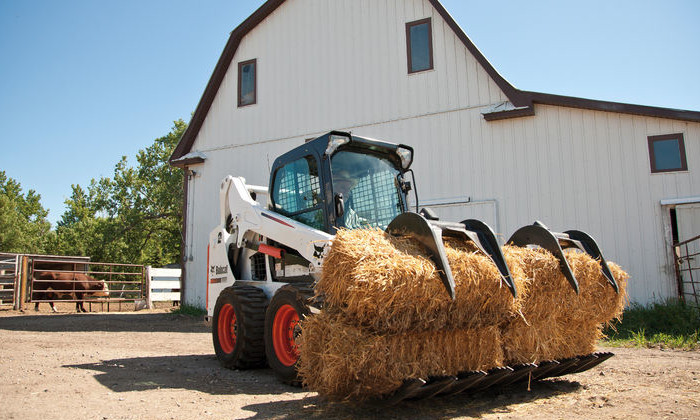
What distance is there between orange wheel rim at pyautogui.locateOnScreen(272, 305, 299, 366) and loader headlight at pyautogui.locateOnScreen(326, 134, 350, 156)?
69.0 inches

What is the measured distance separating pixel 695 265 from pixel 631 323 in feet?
5.56

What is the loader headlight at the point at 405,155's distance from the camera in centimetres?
646

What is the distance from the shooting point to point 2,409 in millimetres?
4266

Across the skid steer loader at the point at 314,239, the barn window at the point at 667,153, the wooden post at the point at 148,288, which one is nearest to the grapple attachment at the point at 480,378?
the skid steer loader at the point at 314,239

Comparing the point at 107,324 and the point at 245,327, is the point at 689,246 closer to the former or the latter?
the point at 245,327

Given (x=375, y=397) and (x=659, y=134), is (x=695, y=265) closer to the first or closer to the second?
(x=659, y=134)

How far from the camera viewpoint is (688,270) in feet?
32.7

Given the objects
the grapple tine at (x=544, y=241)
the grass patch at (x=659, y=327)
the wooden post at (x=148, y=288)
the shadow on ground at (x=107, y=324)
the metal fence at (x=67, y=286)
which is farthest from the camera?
the wooden post at (x=148, y=288)

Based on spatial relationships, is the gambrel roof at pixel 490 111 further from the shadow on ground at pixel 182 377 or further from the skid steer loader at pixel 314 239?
the shadow on ground at pixel 182 377

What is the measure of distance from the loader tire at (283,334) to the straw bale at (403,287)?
4.12 feet

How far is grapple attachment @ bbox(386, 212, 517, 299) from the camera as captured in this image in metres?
4.18

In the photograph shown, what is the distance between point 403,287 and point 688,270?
28.2 ft

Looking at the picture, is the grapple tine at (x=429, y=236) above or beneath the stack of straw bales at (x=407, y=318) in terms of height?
above

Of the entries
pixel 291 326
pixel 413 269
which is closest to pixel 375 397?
pixel 413 269
